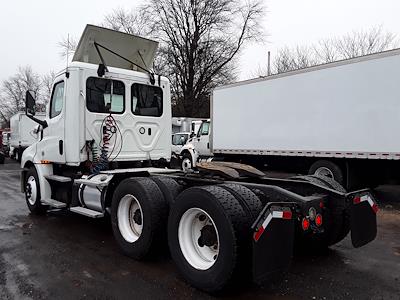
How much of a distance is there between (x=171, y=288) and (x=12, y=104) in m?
70.8

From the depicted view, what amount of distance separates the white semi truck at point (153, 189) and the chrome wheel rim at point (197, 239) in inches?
0.4

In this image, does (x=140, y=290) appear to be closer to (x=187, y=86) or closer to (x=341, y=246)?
(x=341, y=246)

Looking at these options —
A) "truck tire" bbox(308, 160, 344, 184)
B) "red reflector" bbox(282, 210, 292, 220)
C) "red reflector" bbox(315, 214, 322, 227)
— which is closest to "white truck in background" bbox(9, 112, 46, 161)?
"truck tire" bbox(308, 160, 344, 184)

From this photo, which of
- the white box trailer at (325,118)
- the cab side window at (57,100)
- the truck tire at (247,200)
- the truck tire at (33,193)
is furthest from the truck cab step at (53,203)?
the white box trailer at (325,118)

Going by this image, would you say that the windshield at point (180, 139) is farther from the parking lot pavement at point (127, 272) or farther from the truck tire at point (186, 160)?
the parking lot pavement at point (127, 272)

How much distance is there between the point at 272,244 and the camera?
3.21 meters

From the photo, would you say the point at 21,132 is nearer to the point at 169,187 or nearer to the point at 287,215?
the point at 169,187

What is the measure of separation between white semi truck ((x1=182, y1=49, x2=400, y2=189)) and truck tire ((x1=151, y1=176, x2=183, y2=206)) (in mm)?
6099

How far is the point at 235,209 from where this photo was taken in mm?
3439

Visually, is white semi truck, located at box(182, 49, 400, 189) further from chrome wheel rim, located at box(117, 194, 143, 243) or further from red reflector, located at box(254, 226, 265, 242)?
red reflector, located at box(254, 226, 265, 242)

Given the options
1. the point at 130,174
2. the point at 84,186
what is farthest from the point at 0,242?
the point at 130,174

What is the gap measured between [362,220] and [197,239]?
73.6 inches

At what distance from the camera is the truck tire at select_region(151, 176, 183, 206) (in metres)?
4.45

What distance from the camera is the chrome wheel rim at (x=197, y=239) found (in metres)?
3.80
